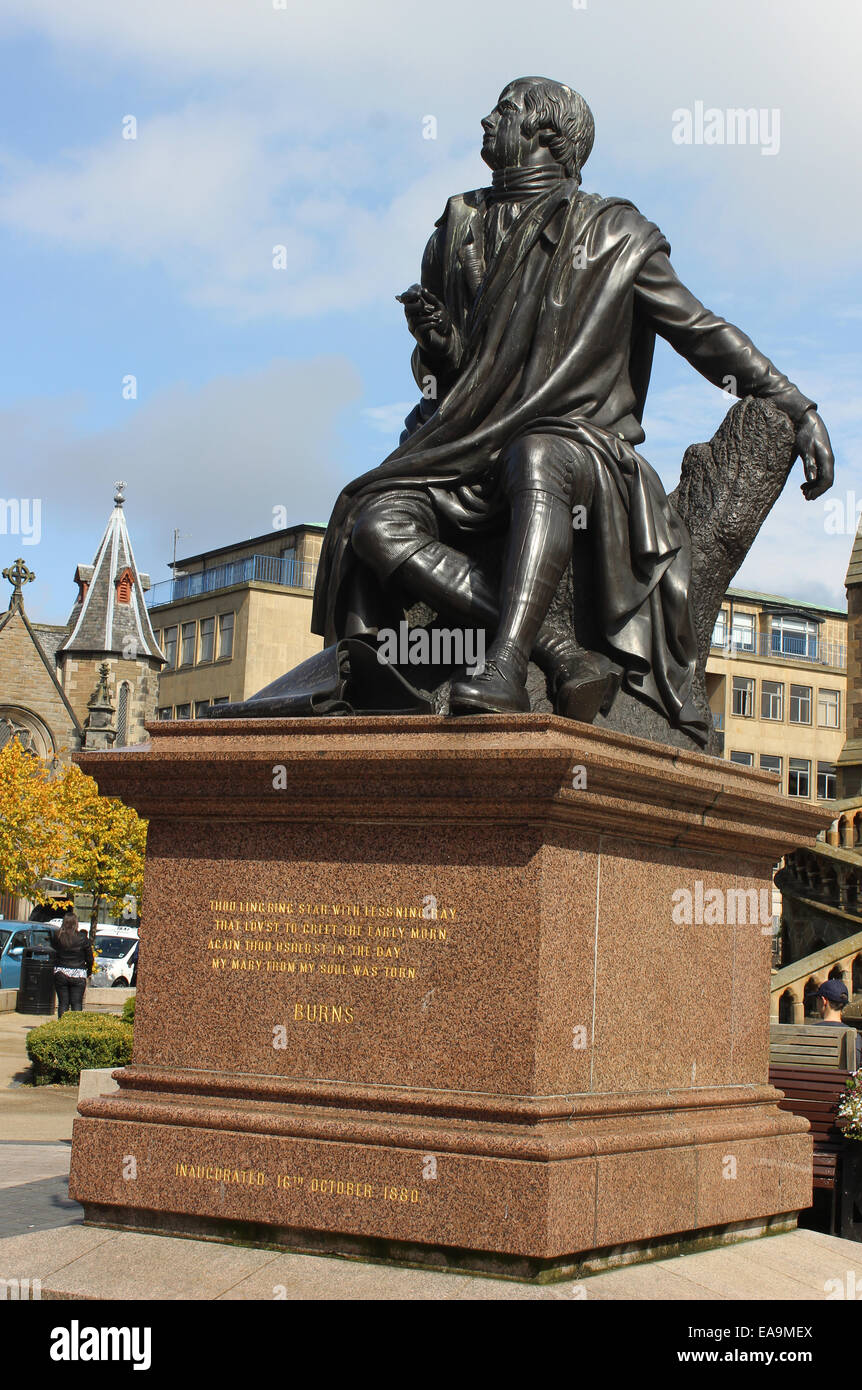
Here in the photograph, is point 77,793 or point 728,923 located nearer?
point 728,923

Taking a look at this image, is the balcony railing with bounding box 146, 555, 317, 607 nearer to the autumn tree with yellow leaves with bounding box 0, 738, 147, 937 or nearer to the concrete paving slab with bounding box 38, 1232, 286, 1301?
the autumn tree with yellow leaves with bounding box 0, 738, 147, 937

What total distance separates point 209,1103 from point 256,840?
1.01 metres

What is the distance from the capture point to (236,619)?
2709 inches

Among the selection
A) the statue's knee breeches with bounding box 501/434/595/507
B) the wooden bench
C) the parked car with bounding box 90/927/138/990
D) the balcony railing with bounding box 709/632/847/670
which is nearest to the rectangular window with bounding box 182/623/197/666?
the balcony railing with bounding box 709/632/847/670

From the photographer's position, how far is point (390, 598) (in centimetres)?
Result: 747

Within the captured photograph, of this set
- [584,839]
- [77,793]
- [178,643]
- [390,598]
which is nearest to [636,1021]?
[584,839]

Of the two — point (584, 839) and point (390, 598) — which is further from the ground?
point (390, 598)

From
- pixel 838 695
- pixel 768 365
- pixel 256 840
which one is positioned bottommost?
pixel 256 840

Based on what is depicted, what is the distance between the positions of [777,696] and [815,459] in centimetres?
6911

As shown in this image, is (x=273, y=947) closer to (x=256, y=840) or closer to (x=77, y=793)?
(x=256, y=840)

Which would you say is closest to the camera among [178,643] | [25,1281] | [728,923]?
[25,1281]

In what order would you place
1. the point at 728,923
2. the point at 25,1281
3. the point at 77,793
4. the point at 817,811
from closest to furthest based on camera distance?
the point at 25,1281 → the point at 728,923 → the point at 817,811 → the point at 77,793

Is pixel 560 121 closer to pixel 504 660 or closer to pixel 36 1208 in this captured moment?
pixel 504 660

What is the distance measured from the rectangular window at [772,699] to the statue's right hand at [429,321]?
68687mm
